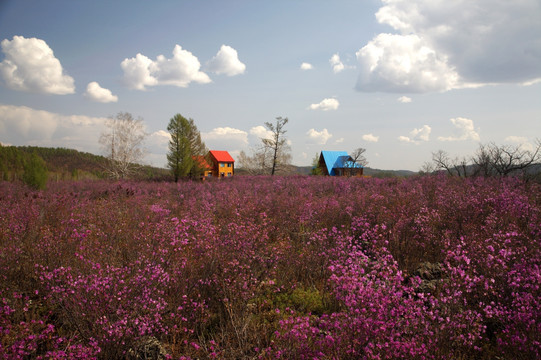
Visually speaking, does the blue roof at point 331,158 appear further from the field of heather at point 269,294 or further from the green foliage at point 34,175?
the field of heather at point 269,294

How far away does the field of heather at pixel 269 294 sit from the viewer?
2654 mm

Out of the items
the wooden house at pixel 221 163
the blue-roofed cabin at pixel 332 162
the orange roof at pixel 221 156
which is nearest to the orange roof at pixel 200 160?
the wooden house at pixel 221 163

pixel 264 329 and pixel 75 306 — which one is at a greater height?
pixel 75 306

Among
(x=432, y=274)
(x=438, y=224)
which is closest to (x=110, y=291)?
(x=432, y=274)

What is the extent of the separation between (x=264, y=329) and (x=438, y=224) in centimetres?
498

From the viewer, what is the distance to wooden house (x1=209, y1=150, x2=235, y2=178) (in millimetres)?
53938

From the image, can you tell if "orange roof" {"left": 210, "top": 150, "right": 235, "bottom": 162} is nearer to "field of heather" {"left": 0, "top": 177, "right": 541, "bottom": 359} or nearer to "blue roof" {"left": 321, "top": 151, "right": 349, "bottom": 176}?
"blue roof" {"left": 321, "top": 151, "right": 349, "bottom": 176}

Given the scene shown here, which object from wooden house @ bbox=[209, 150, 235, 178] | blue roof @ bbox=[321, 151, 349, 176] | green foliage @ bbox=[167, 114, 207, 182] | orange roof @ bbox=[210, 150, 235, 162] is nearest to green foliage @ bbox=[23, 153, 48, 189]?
green foliage @ bbox=[167, 114, 207, 182]

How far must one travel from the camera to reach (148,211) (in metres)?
8.25

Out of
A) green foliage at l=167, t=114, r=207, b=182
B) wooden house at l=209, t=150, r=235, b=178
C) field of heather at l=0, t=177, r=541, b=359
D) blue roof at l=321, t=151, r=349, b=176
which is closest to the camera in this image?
field of heather at l=0, t=177, r=541, b=359

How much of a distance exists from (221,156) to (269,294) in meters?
52.2

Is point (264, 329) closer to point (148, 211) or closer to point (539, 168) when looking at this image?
point (148, 211)

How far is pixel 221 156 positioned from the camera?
55.4 metres

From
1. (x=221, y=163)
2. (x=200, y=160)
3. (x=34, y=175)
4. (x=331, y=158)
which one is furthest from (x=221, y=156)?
(x=34, y=175)
